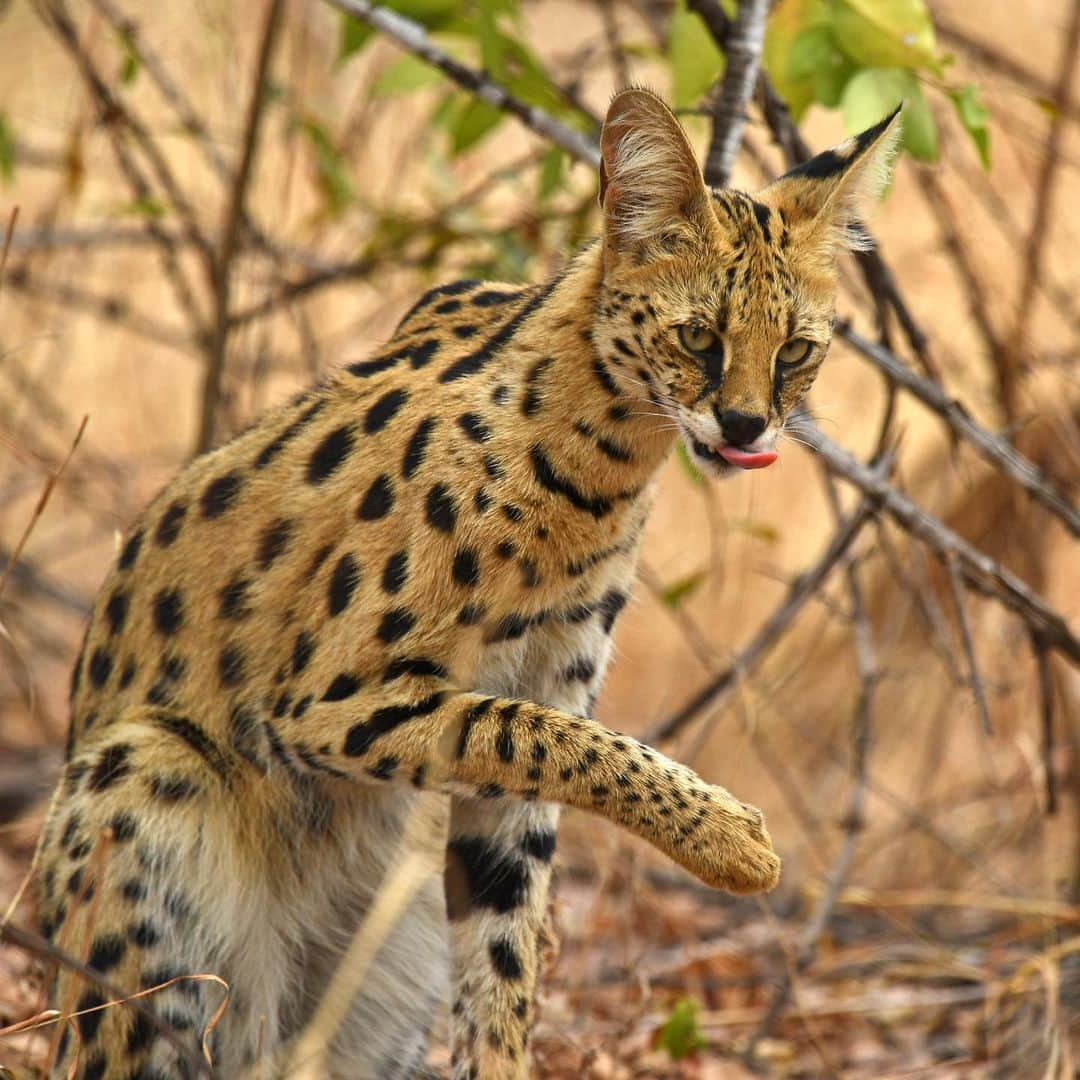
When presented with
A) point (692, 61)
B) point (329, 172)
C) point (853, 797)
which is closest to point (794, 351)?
point (692, 61)

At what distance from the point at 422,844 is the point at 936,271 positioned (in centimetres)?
585

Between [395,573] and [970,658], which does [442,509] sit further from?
[970,658]

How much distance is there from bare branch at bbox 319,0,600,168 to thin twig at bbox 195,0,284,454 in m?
0.60

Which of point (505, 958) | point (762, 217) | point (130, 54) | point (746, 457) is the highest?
point (130, 54)

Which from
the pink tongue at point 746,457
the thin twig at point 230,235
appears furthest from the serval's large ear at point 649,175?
the thin twig at point 230,235

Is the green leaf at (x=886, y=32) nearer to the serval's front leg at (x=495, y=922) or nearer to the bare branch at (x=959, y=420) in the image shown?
the bare branch at (x=959, y=420)

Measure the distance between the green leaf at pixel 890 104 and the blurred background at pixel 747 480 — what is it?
0.03ft

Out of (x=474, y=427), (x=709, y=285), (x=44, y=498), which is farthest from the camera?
(x=474, y=427)

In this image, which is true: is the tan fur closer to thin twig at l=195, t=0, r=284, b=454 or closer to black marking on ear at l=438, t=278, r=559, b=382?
black marking on ear at l=438, t=278, r=559, b=382

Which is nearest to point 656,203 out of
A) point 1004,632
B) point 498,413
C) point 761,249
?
point 761,249

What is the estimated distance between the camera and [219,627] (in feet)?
11.2

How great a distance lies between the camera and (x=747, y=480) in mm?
8641

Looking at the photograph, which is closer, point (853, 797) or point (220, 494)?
point (220, 494)

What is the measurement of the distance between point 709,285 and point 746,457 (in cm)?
32
